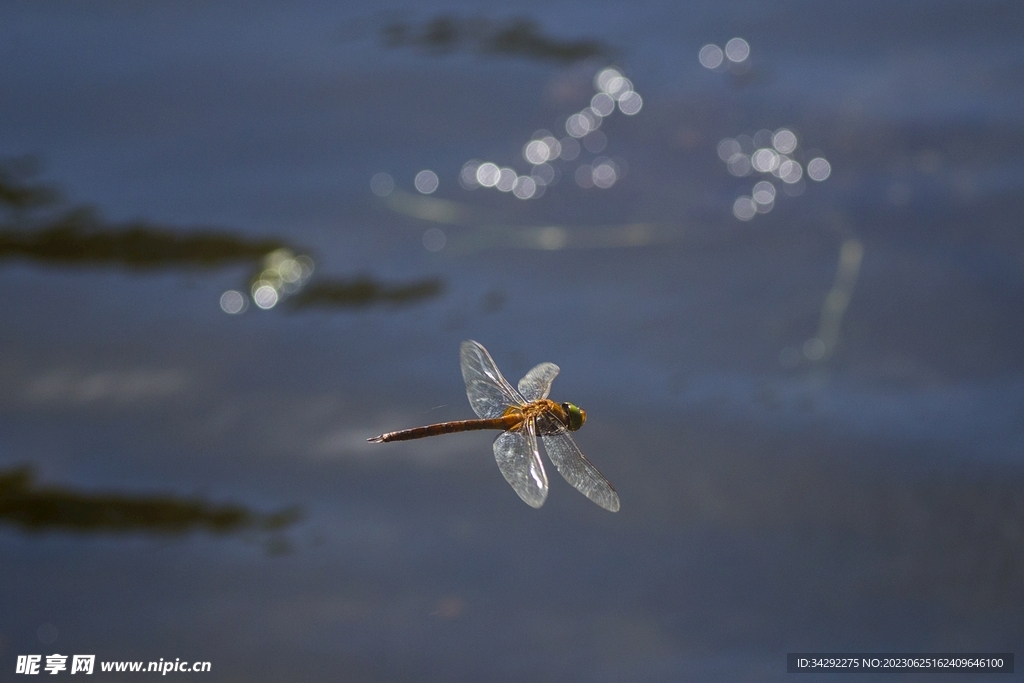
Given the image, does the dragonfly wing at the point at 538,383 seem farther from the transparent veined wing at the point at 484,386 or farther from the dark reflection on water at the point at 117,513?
the dark reflection on water at the point at 117,513

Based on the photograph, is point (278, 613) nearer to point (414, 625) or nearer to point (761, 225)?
point (414, 625)

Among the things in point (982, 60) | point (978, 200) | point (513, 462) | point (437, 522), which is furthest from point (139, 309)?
point (982, 60)

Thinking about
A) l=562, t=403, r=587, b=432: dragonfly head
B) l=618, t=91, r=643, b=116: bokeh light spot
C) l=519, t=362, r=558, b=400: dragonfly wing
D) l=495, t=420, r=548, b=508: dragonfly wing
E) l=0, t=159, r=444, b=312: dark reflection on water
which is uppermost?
l=618, t=91, r=643, b=116: bokeh light spot

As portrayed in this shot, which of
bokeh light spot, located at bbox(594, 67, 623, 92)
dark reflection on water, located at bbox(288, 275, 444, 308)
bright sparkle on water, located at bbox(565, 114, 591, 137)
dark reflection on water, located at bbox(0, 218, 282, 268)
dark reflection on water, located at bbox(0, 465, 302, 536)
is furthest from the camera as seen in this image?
bokeh light spot, located at bbox(594, 67, 623, 92)

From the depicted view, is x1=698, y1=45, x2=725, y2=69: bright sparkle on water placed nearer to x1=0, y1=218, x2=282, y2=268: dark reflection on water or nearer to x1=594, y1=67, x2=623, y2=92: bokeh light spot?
x1=594, y1=67, x2=623, y2=92: bokeh light spot

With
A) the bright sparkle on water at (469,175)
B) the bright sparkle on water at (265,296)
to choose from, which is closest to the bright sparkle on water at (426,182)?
the bright sparkle on water at (469,175)

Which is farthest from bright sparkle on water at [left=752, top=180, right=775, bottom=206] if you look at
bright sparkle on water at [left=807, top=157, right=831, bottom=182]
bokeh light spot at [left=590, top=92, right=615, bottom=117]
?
bokeh light spot at [left=590, top=92, right=615, bottom=117]
